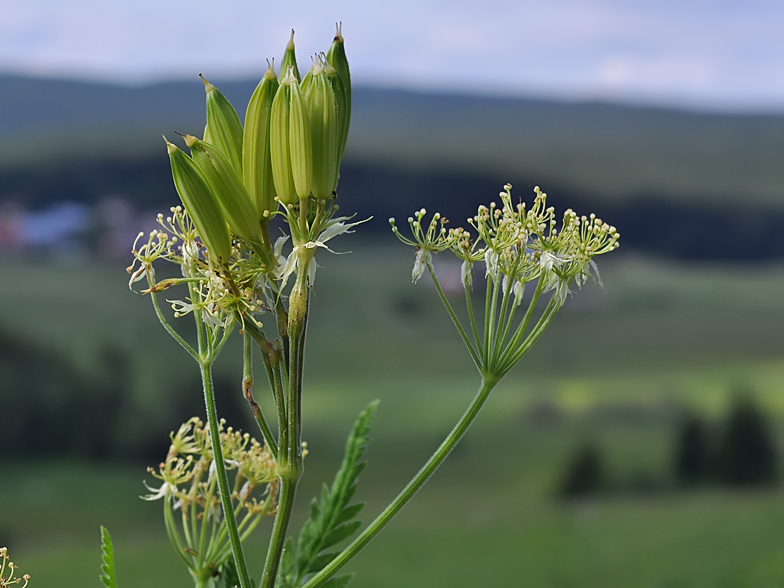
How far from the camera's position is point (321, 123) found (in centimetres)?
25

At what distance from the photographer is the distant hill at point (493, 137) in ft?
9.87

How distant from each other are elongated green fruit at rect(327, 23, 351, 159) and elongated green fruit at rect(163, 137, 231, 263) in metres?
0.05

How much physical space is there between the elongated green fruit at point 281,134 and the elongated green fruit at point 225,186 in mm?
14

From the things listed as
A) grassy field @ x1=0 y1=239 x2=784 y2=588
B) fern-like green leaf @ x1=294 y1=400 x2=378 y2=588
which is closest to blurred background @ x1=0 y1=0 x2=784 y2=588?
grassy field @ x1=0 y1=239 x2=784 y2=588

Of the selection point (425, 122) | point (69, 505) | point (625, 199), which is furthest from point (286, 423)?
point (425, 122)

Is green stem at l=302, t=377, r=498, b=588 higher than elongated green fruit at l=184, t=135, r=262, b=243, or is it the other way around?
elongated green fruit at l=184, t=135, r=262, b=243

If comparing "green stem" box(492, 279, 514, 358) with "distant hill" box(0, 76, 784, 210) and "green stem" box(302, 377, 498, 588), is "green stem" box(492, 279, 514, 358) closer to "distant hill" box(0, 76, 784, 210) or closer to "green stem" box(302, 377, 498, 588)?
"green stem" box(302, 377, 498, 588)

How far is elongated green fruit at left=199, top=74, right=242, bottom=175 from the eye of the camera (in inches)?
10.1

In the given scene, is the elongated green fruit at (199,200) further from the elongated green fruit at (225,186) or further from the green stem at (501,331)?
the green stem at (501,331)

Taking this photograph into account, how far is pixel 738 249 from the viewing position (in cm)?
312

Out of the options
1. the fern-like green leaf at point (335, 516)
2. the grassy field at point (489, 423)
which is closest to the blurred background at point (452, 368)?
the grassy field at point (489, 423)

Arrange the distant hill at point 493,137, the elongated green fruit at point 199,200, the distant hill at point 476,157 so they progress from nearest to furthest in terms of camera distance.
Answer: the elongated green fruit at point 199,200, the distant hill at point 476,157, the distant hill at point 493,137

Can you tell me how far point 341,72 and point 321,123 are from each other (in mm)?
24

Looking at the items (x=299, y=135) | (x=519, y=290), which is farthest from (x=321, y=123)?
(x=519, y=290)
